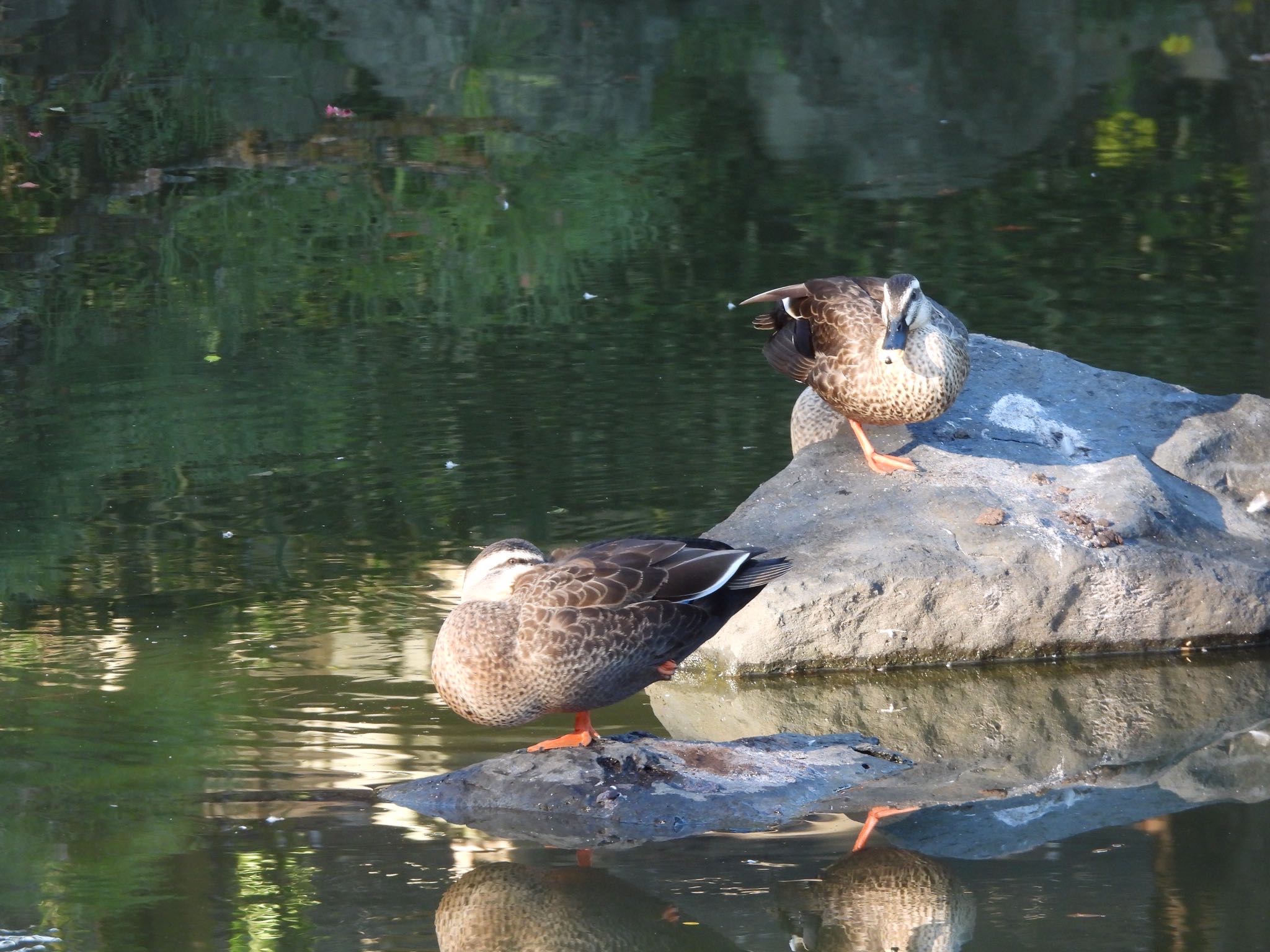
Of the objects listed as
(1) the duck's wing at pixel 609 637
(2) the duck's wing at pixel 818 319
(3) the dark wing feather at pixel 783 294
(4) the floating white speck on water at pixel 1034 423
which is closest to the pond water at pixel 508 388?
(1) the duck's wing at pixel 609 637

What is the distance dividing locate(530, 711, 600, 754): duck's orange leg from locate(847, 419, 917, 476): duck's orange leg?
6.47ft

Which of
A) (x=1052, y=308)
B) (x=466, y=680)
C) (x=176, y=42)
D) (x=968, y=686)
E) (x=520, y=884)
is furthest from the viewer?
(x=176, y=42)

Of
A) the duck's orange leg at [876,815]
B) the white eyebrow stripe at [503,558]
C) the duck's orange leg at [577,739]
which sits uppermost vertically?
the white eyebrow stripe at [503,558]

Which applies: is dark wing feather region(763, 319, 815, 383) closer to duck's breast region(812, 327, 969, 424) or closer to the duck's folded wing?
duck's breast region(812, 327, 969, 424)

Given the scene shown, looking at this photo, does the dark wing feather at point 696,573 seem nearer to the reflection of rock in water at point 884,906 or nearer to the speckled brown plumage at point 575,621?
the speckled brown plumage at point 575,621

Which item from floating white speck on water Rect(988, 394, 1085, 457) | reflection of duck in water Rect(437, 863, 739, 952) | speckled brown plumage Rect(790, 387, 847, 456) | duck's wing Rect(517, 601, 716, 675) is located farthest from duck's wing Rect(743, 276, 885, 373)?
reflection of duck in water Rect(437, 863, 739, 952)

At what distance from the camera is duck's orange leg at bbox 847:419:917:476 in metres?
6.57

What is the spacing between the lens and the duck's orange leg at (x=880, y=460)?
6570mm

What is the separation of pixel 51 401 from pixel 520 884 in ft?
17.2

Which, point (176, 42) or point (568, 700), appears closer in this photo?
point (568, 700)

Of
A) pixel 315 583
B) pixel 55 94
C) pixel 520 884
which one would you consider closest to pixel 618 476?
pixel 315 583

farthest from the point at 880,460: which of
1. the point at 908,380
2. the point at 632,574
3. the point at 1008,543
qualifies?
the point at 632,574

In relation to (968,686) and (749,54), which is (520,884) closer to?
(968,686)

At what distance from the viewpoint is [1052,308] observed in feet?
32.7
